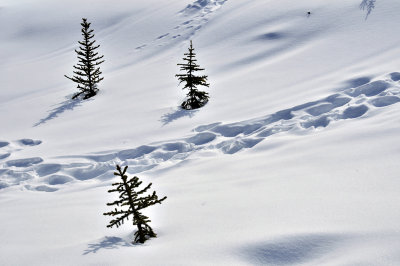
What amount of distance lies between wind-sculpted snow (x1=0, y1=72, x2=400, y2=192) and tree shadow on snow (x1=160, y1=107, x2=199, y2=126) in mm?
997

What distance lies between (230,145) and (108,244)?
11.8 ft

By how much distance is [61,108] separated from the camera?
11.1 metres

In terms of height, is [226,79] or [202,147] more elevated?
[226,79]

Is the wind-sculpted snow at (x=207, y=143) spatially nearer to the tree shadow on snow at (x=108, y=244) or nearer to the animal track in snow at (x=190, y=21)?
the tree shadow on snow at (x=108, y=244)

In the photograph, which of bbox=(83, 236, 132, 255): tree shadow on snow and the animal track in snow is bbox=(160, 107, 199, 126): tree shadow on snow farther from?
the animal track in snow

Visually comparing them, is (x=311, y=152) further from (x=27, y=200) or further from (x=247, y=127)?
(x=27, y=200)

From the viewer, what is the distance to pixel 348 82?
8.91 meters

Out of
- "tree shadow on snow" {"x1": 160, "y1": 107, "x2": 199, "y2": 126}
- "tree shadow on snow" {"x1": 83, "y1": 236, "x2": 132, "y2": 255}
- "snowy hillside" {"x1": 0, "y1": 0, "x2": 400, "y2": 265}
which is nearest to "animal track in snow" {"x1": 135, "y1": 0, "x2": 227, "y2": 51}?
"snowy hillside" {"x1": 0, "y1": 0, "x2": 400, "y2": 265}

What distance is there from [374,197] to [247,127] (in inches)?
153

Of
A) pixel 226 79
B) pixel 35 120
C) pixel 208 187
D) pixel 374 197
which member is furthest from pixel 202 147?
pixel 35 120

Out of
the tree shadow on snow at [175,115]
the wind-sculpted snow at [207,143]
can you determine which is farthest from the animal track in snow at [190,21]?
the wind-sculpted snow at [207,143]

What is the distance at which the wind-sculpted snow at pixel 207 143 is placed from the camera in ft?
23.6

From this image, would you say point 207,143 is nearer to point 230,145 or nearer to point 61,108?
point 230,145

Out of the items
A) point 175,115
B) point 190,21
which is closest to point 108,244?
point 175,115
